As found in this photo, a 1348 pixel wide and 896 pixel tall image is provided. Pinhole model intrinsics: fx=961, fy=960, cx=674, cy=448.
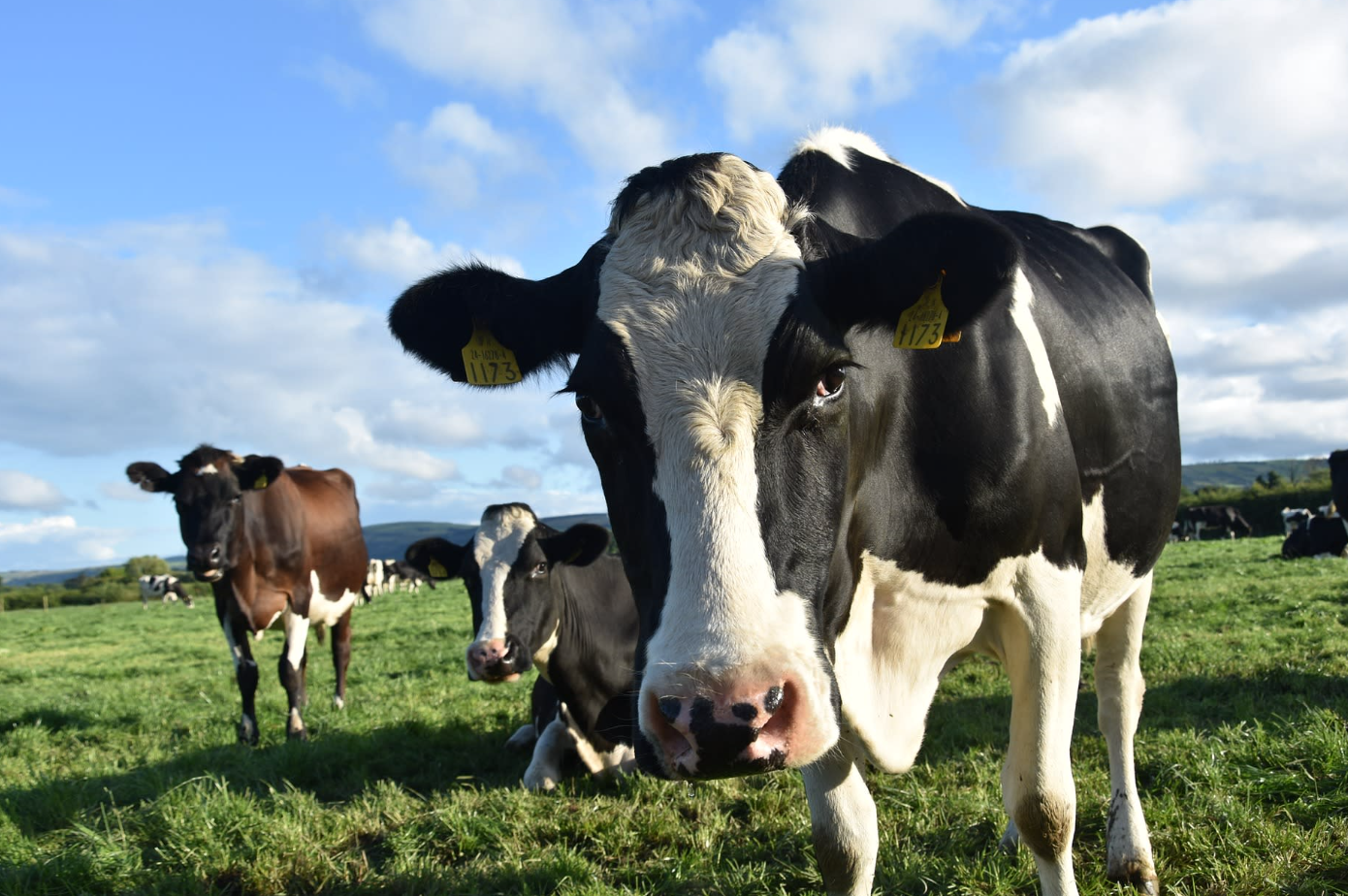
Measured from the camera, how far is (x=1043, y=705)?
10.7ft

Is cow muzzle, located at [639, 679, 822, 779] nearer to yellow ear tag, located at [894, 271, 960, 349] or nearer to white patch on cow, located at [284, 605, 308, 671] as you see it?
yellow ear tag, located at [894, 271, 960, 349]

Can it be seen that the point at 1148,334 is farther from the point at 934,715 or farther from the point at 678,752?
the point at 678,752

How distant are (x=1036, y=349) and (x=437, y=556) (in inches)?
209

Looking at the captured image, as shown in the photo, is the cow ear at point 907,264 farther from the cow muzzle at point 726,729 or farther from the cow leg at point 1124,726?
the cow leg at point 1124,726

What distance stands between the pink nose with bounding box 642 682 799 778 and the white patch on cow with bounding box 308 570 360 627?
9.86m

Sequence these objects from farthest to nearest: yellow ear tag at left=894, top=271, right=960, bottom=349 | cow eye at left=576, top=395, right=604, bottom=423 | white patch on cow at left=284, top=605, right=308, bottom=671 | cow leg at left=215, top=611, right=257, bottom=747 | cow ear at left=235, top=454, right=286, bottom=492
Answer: cow ear at left=235, top=454, right=286, bottom=492 < white patch on cow at left=284, top=605, right=308, bottom=671 < cow leg at left=215, top=611, right=257, bottom=747 < yellow ear tag at left=894, top=271, right=960, bottom=349 < cow eye at left=576, top=395, right=604, bottom=423

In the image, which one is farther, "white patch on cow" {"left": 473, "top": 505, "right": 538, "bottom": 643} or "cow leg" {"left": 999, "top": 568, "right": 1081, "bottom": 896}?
"white patch on cow" {"left": 473, "top": 505, "right": 538, "bottom": 643}

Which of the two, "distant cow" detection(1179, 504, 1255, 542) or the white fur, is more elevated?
the white fur

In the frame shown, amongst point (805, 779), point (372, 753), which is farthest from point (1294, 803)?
point (372, 753)

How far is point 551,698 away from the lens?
23.3 feet

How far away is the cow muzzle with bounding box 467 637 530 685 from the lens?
6227mm

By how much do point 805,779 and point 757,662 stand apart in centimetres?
171

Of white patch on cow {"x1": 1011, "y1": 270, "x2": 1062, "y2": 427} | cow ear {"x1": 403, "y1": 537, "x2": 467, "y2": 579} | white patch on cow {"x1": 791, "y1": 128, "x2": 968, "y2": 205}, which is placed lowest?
cow ear {"x1": 403, "y1": 537, "x2": 467, "y2": 579}

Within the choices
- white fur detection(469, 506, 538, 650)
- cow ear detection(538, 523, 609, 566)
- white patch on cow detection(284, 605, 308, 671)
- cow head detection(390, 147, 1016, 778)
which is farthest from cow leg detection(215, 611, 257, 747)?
cow head detection(390, 147, 1016, 778)
